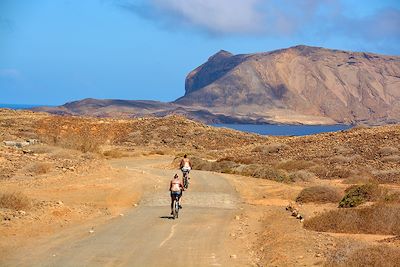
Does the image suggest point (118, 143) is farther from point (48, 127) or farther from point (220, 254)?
point (220, 254)

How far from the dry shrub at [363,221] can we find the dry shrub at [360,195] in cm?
445

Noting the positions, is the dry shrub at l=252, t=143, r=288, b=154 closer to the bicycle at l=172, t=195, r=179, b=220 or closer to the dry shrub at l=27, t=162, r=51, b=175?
the dry shrub at l=27, t=162, r=51, b=175

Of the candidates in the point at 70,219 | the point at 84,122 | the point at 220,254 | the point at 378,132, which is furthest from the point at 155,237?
the point at 84,122

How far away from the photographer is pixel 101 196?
2716 centimetres

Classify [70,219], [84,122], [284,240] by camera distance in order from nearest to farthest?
[284,240] < [70,219] < [84,122]

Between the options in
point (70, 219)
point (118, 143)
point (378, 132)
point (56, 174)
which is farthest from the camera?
point (118, 143)

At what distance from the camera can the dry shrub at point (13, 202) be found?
20.8m

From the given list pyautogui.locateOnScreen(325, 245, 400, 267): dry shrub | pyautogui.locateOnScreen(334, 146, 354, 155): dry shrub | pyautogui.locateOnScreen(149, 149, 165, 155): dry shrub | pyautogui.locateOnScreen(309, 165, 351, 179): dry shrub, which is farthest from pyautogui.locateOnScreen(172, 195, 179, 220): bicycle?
pyautogui.locateOnScreen(149, 149, 165, 155): dry shrub

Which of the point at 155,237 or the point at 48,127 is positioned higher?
the point at 48,127

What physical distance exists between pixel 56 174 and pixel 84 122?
51.6 metres

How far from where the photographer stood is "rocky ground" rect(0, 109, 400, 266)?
16.1 m

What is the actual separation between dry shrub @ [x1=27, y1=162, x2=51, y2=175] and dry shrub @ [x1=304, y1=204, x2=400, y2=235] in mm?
17674

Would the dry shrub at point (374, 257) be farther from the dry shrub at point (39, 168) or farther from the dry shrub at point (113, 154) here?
the dry shrub at point (113, 154)

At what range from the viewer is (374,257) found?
11.9 metres
